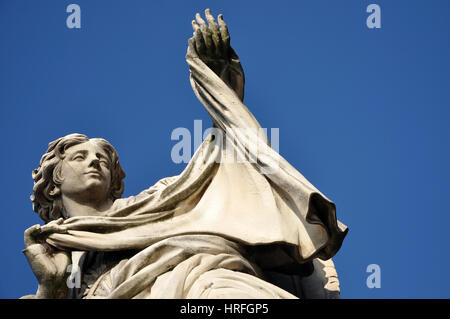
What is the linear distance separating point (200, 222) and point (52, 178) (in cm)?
163

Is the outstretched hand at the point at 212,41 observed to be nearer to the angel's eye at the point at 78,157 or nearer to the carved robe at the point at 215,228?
the carved robe at the point at 215,228

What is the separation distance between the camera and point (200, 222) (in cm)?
949

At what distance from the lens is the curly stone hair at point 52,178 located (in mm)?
10328

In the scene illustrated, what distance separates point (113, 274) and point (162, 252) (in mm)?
480

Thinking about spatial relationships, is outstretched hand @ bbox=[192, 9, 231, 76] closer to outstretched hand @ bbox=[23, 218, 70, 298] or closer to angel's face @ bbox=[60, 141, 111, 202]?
angel's face @ bbox=[60, 141, 111, 202]

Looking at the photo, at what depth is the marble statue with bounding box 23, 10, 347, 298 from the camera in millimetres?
9008

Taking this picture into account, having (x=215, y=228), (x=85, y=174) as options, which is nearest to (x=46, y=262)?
(x=85, y=174)

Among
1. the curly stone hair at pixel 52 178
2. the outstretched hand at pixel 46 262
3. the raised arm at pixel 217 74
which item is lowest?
the outstretched hand at pixel 46 262

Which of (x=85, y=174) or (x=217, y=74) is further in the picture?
(x=217, y=74)

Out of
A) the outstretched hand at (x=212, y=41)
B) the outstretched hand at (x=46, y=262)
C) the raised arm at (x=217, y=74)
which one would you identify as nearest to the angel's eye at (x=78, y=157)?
the outstretched hand at (x=46, y=262)

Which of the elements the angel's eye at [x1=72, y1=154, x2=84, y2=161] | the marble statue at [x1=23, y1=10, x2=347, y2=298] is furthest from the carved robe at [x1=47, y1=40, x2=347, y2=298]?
the angel's eye at [x1=72, y1=154, x2=84, y2=161]

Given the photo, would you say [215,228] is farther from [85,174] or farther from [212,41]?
[212,41]
